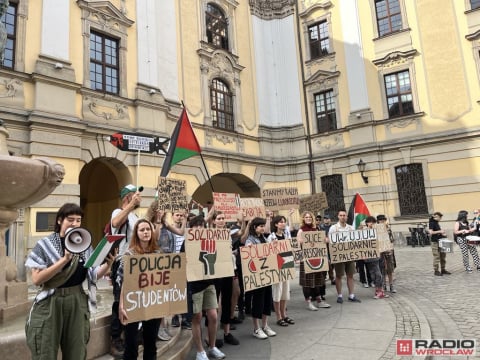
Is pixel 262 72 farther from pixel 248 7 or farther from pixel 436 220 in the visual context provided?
pixel 436 220

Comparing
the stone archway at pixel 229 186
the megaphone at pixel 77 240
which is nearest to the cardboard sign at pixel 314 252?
the megaphone at pixel 77 240

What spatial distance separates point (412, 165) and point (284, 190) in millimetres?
10624

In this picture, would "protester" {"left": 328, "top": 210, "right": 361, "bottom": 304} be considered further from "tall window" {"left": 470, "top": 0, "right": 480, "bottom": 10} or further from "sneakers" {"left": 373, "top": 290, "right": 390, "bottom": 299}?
"tall window" {"left": 470, "top": 0, "right": 480, "bottom": 10}

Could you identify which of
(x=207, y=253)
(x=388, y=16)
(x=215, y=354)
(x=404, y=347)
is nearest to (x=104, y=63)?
(x=207, y=253)

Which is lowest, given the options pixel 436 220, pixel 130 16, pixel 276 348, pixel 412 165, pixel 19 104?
pixel 276 348

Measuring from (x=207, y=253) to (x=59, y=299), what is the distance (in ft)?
7.04

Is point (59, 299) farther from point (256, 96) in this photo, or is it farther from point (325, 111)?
point (325, 111)

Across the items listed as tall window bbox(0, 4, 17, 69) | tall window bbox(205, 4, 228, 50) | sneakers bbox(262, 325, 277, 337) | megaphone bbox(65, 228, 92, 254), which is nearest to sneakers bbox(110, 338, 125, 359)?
megaphone bbox(65, 228, 92, 254)

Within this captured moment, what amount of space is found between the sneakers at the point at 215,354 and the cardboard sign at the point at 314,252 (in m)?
2.61

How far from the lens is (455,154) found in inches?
638

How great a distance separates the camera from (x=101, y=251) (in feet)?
9.55

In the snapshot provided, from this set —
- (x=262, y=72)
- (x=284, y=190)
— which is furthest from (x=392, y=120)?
(x=284, y=190)

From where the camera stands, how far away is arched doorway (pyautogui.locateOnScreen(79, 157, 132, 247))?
1559cm

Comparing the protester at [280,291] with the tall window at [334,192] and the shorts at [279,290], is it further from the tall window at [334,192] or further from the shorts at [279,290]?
the tall window at [334,192]
